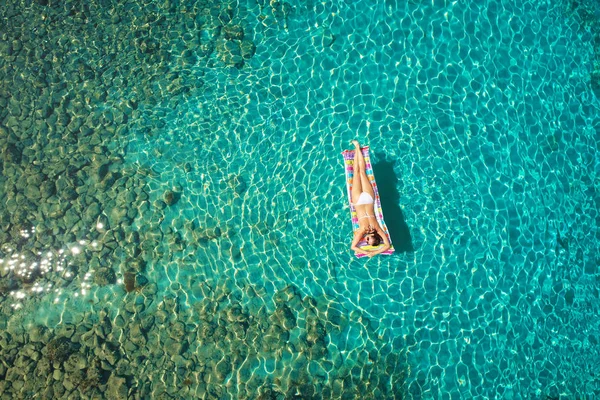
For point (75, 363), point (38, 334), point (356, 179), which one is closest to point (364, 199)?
point (356, 179)

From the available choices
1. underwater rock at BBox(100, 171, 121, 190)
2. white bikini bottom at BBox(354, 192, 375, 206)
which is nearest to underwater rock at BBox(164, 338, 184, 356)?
underwater rock at BBox(100, 171, 121, 190)

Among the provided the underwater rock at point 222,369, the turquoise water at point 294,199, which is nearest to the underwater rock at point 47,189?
the turquoise water at point 294,199

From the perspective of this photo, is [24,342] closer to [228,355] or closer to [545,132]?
[228,355]

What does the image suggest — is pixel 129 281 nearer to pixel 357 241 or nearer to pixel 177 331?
pixel 177 331

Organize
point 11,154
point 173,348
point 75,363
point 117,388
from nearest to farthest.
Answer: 1. point 117,388
2. point 75,363
3. point 173,348
4. point 11,154

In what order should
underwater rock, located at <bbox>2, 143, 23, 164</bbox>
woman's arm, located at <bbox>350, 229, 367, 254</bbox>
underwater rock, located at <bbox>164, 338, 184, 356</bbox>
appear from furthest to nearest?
underwater rock, located at <bbox>2, 143, 23, 164</bbox> → woman's arm, located at <bbox>350, 229, 367, 254</bbox> → underwater rock, located at <bbox>164, 338, 184, 356</bbox>

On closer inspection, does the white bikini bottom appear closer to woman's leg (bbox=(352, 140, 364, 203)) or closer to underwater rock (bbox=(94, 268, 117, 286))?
woman's leg (bbox=(352, 140, 364, 203))

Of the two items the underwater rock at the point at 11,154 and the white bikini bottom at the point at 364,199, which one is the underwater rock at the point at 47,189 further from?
the white bikini bottom at the point at 364,199
